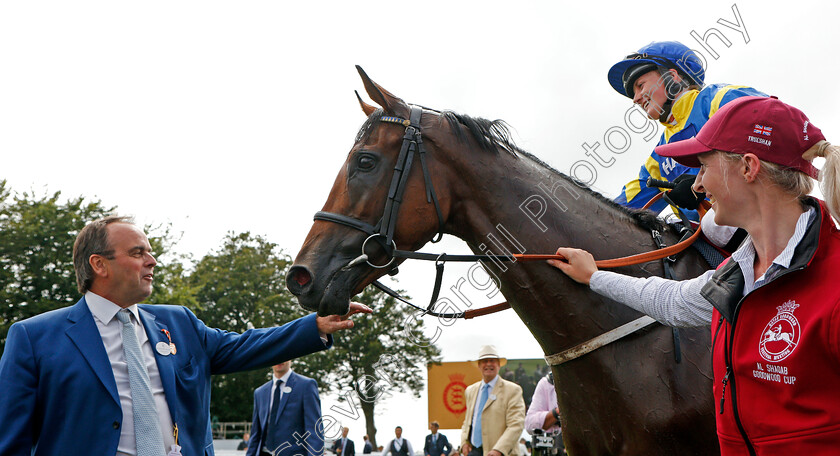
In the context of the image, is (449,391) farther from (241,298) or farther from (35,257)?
(241,298)

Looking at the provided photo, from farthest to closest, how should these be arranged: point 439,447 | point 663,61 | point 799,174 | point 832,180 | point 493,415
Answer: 1. point 439,447
2. point 493,415
3. point 663,61
4. point 799,174
5. point 832,180

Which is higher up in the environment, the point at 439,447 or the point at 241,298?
the point at 241,298

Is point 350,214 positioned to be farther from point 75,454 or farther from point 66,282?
point 66,282

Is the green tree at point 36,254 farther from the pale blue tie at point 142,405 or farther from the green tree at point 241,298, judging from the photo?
the pale blue tie at point 142,405

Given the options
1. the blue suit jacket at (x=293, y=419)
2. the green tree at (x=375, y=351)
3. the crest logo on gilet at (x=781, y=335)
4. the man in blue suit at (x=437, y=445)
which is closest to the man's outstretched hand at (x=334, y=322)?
the crest logo on gilet at (x=781, y=335)

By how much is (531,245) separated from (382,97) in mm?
1090

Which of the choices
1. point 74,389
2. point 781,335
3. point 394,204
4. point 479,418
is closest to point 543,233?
point 394,204

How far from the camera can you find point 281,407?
26.3ft

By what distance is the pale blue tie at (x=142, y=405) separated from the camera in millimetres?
2951

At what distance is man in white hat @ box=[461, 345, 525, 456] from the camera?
7.28 meters

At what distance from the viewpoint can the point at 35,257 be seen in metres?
25.2

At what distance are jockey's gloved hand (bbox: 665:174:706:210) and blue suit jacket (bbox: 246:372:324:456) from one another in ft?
17.5

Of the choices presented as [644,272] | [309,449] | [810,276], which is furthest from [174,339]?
[309,449]

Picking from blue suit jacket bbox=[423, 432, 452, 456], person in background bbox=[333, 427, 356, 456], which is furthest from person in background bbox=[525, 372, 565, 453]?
person in background bbox=[333, 427, 356, 456]
